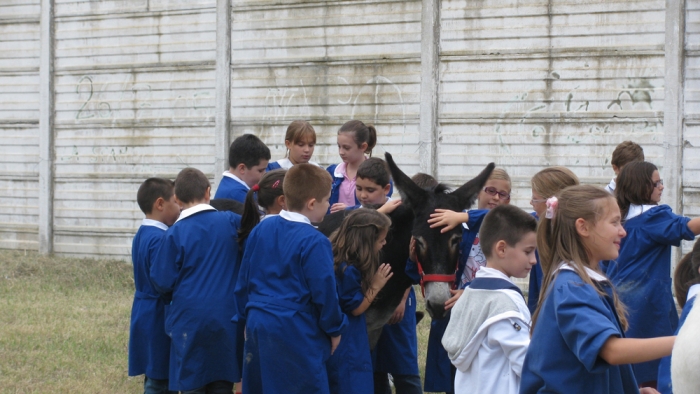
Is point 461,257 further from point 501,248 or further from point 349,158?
point 349,158

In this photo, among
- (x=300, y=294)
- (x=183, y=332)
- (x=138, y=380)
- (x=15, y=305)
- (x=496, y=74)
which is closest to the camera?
(x=300, y=294)

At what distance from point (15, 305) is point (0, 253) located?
399 cm

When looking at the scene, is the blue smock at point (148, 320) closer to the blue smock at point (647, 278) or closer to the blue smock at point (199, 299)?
the blue smock at point (199, 299)

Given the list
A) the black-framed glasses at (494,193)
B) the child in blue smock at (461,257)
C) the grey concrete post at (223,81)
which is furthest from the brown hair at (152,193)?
the grey concrete post at (223,81)

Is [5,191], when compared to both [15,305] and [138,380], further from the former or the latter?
[138,380]

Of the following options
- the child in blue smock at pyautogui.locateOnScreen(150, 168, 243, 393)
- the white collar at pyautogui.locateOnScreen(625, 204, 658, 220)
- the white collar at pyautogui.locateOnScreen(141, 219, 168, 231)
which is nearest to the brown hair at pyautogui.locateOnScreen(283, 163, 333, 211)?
the child in blue smock at pyautogui.locateOnScreen(150, 168, 243, 393)

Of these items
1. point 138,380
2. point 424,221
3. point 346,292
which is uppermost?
point 424,221

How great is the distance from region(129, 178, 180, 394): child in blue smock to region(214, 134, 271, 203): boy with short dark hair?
1.73 ft

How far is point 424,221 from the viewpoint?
476 centimetres

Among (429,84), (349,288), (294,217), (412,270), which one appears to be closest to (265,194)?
(294,217)

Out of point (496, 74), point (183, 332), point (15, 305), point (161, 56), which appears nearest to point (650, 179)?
point (183, 332)

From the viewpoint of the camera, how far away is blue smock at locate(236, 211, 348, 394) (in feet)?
14.1

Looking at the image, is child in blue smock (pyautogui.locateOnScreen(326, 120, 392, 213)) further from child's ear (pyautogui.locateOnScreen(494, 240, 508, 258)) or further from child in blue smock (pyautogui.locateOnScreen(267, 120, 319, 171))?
child's ear (pyautogui.locateOnScreen(494, 240, 508, 258))

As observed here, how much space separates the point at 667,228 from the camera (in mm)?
5523
